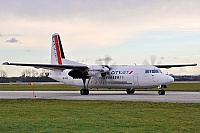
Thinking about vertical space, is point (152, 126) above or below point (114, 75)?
below

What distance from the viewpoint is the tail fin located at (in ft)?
148

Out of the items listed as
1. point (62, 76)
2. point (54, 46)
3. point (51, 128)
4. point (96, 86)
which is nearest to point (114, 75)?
point (96, 86)

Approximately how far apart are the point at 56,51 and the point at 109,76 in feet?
29.9

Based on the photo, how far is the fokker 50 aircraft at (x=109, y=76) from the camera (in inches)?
1419

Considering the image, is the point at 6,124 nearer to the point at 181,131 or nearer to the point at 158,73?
the point at 181,131

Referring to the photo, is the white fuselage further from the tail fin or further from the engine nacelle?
the tail fin

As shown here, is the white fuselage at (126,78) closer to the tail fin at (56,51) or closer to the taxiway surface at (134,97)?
the taxiway surface at (134,97)

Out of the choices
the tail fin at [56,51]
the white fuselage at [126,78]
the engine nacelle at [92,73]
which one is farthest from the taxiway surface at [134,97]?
the tail fin at [56,51]

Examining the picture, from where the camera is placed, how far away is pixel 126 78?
37.9 meters

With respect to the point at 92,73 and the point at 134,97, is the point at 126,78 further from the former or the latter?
the point at 134,97

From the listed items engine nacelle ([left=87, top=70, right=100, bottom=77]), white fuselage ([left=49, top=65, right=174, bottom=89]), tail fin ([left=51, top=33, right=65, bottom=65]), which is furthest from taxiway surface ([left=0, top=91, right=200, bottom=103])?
tail fin ([left=51, top=33, right=65, bottom=65])

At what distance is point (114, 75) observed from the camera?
128 ft

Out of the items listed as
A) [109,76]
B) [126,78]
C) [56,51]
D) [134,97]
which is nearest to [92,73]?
[109,76]

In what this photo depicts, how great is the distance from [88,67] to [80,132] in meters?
28.9
